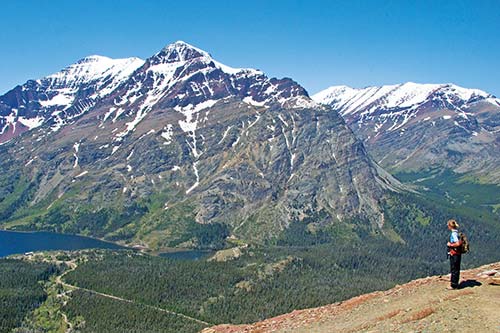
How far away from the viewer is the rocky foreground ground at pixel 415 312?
106 feet

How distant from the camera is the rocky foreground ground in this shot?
3234 centimetres

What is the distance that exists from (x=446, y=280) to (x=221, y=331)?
19.4m

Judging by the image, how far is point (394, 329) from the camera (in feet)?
110

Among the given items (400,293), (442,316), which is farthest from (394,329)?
(400,293)

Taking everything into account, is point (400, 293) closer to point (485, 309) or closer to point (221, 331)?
point (485, 309)

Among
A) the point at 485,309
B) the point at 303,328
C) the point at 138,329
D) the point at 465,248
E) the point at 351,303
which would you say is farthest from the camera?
the point at 138,329

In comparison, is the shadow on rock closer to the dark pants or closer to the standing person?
the dark pants

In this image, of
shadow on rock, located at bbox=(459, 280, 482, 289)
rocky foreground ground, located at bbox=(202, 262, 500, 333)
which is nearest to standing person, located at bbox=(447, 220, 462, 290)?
shadow on rock, located at bbox=(459, 280, 482, 289)

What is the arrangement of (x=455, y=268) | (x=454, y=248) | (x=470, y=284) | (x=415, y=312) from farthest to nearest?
(x=470, y=284), (x=455, y=268), (x=454, y=248), (x=415, y=312)

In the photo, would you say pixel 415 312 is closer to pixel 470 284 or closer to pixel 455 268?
pixel 455 268

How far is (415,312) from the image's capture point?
117ft

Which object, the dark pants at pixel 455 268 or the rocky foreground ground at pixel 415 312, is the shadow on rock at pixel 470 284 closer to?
the rocky foreground ground at pixel 415 312

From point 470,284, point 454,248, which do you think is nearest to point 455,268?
point 454,248

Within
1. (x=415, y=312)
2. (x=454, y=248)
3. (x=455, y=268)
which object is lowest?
(x=415, y=312)
